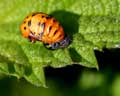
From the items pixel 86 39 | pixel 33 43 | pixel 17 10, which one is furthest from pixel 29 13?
pixel 86 39

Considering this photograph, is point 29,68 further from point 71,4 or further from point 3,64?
point 71,4

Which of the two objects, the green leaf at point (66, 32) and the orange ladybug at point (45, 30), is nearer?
the green leaf at point (66, 32)

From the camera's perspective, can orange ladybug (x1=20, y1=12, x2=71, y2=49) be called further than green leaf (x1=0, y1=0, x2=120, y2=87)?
Yes

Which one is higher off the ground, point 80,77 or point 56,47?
point 56,47

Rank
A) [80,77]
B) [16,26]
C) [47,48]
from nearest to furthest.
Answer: [47,48]
[16,26]
[80,77]
